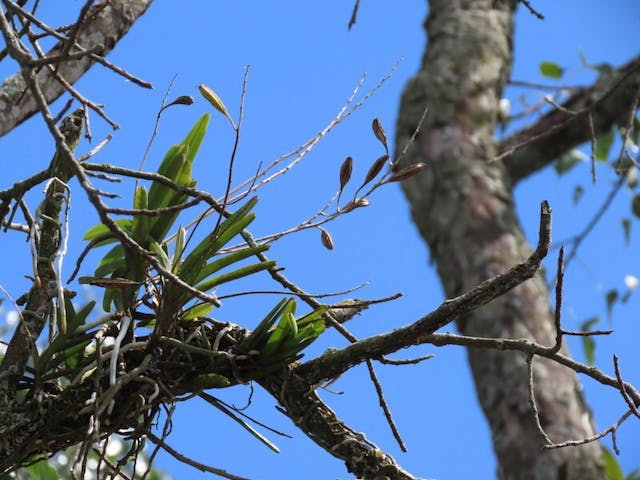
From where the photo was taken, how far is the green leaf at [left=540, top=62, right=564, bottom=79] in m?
4.09

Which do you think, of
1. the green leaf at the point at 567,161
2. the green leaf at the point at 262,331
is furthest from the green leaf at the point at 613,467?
the green leaf at the point at 567,161

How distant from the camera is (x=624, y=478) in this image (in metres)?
2.44

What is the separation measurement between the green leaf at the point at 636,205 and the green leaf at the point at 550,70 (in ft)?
1.96

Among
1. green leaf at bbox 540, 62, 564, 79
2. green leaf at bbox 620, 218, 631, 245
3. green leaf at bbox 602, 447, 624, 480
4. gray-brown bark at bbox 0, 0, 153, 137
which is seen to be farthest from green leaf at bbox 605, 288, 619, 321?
gray-brown bark at bbox 0, 0, 153, 137

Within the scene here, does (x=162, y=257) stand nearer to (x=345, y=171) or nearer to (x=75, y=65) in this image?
(x=345, y=171)

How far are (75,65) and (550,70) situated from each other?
108 inches

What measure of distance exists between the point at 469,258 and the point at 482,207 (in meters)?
0.22

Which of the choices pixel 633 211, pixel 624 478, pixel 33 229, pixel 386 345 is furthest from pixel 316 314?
pixel 633 211

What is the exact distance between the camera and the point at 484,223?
3.26 metres

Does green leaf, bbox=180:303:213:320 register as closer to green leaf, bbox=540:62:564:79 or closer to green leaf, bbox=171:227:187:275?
green leaf, bbox=171:227:187:275

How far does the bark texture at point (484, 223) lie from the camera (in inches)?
109

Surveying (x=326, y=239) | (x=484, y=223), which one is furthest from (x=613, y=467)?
(x=326, y=239)

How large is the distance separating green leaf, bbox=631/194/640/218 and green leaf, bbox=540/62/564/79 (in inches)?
23.5

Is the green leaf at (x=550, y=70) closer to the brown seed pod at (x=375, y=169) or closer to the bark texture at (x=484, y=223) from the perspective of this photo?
the bark texture at (x=484, y=223)
